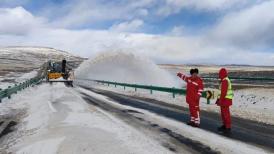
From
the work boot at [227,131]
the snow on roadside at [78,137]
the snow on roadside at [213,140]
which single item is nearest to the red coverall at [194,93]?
the snow on roadside at [213,140]

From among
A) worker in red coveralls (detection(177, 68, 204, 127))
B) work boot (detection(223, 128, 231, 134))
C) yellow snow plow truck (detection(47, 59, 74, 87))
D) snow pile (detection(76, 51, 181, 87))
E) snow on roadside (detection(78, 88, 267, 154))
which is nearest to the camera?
snow on roadside (detection(78, 88, 267, 154))

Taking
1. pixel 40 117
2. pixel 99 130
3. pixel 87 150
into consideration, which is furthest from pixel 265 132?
pixel 40 117

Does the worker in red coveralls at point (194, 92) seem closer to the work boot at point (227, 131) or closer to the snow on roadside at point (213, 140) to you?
the snow on roadside at point (213, 140)

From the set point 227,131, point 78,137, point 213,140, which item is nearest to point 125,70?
point 227,131

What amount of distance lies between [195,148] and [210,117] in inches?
276

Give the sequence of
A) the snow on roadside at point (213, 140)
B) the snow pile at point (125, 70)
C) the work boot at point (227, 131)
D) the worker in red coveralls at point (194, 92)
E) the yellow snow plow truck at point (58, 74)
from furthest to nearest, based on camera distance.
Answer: the snow pile at point (125, 70)
the yellow snow plow truck at point (58, 74)
the worker in red coveralls at point (194, 92)
the work boot at point (227, 131)
the snow on roadside at point (213, 140)

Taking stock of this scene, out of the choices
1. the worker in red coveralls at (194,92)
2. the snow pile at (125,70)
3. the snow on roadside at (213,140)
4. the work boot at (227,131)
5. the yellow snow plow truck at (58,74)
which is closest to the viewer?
the snow on roadside at (213,140)

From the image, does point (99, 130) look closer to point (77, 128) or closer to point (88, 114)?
point (77, 128)

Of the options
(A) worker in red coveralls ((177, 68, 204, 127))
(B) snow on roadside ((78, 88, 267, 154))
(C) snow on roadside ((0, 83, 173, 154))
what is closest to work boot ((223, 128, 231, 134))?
(B) snow on roadside ((78, 88, 267, 154))

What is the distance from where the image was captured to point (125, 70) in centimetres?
6606

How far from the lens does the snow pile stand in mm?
57781

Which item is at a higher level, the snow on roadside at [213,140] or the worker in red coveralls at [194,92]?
the worker in red coveralls at [194,92]

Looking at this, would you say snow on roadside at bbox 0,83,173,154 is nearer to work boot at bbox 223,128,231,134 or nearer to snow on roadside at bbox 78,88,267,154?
snow on roadside at bbox 78,88,267,154

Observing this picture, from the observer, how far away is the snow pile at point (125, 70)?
57781 millimetres
